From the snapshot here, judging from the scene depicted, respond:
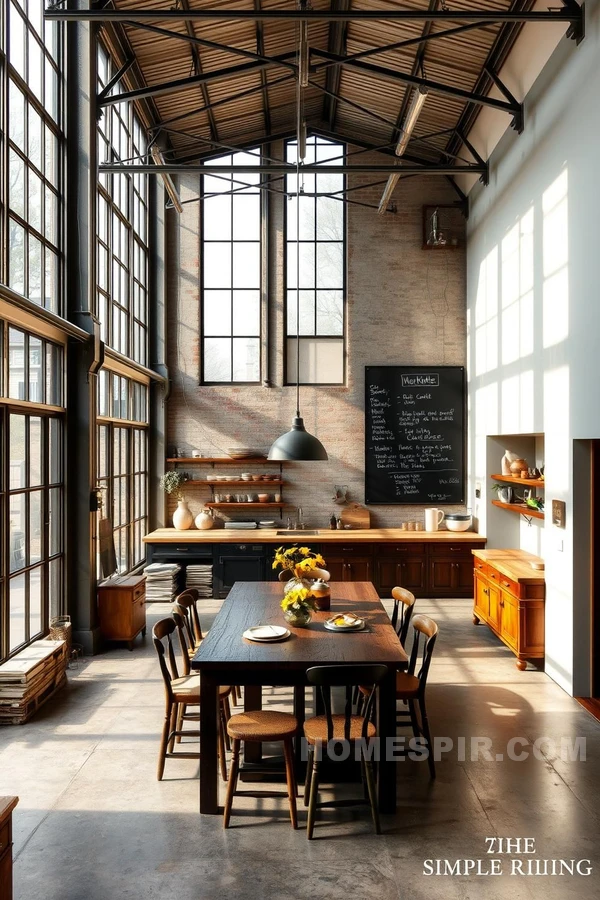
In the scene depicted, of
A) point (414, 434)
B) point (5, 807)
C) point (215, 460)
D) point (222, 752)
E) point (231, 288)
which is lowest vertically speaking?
point (222, 752)

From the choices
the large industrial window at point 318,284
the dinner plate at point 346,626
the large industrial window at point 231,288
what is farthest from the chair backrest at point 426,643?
the large industrial window at point 231,288

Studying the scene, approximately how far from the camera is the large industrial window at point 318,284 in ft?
35.6

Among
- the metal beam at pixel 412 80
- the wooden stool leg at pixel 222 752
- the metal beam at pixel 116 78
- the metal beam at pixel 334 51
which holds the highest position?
the metal beam at pixel 334 51

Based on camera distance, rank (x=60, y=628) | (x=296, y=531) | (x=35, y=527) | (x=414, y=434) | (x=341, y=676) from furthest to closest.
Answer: (x=414, y=434) < (x=296, y=531) < (x=60, y=628) < (x=35, y=527) < (x=341, y=676)

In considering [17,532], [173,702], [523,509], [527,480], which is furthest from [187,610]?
[523,509]

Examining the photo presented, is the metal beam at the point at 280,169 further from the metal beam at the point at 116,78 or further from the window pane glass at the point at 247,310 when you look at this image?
the window pane glass at the point at 247,310

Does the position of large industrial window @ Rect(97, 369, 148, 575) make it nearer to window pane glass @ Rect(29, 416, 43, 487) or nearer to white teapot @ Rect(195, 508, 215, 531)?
white teapot @ Rect(195, 508, 215, 531)

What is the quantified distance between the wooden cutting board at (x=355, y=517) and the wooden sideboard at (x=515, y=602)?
9.01ft

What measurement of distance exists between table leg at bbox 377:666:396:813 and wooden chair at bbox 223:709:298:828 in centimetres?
50

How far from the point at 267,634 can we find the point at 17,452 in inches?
105

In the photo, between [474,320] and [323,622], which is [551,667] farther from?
[474,320]

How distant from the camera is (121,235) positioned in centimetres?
890

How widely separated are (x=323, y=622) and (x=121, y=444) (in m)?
4.76

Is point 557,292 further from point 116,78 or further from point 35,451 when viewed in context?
point 116,78
